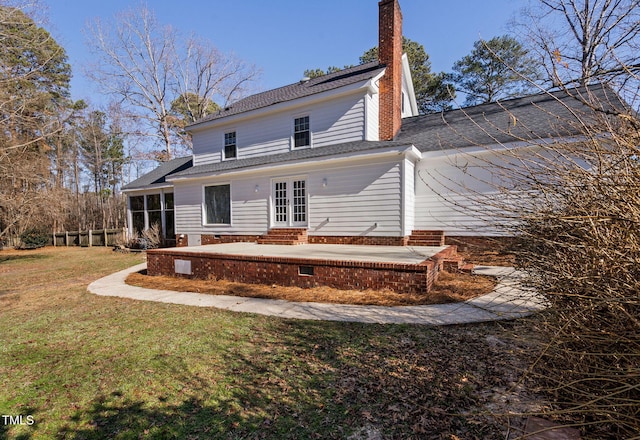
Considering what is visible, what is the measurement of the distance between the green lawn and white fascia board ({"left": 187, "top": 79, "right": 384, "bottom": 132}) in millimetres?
8708

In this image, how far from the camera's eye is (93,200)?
2741 centimetres

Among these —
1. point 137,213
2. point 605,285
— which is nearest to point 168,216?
point 137,213

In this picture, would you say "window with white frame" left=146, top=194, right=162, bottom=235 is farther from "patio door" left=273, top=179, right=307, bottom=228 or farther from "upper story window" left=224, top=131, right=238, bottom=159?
"patio door" left=273, top=179, right=307, bottom=228

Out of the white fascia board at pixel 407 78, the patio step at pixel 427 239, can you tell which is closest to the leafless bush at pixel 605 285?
the patio step at pixel 427 239

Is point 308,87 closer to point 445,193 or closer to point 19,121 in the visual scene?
point 445,193

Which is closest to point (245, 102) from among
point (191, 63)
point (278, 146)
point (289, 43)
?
point (289, 43)

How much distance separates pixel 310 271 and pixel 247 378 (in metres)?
3.75

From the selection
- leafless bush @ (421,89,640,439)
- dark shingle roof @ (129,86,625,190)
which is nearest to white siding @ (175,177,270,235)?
dark shingle roof @ (129,86,625,190)

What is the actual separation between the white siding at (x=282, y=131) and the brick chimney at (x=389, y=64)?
3.60 ft

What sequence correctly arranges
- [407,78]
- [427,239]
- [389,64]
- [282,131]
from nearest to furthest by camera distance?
1. [427,239]
2. [389,64]
3. [282,131]
4. [407,78]

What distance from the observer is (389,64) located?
36.6 ft

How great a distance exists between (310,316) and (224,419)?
2.45 metres

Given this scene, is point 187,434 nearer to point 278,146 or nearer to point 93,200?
point 278,146

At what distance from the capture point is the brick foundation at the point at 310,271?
570 cm
